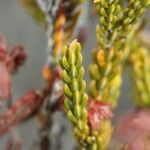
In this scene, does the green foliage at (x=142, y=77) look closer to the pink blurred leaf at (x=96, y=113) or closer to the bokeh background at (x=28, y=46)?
the pink blurred leaf at (x=96, y=113)

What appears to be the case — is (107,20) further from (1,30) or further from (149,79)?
(1,30)

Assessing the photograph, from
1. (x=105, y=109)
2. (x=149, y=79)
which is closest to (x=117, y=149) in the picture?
(x=105, y=109)

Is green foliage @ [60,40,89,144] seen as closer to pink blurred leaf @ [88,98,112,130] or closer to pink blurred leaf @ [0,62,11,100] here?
pink blurred leaf @ [88,98,112,130]

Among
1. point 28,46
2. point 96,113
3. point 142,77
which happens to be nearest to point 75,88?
point 96,113

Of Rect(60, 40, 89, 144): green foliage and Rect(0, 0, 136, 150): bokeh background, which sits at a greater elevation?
Rect(60, 40, 89, 144): green foliage

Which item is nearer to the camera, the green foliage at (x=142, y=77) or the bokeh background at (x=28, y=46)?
the green foliage at (x=142, y=77)

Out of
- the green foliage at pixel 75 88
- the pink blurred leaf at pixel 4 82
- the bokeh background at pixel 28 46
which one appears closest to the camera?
the green foliage at pixel 75 88

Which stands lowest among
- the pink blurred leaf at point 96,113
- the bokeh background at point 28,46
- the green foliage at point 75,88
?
the bokeh background at point 28,46

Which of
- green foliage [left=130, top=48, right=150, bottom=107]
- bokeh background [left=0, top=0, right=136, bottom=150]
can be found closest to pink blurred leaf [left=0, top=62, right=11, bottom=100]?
green foliage [left=130, top=48, right=150, bottom=107]

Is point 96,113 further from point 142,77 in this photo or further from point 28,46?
point 28,46

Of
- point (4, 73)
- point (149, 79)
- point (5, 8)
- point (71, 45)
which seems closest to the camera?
point (71, 45)

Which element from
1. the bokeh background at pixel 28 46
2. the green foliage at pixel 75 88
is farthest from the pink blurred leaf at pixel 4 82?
the bokeh background at pixel 28 46
